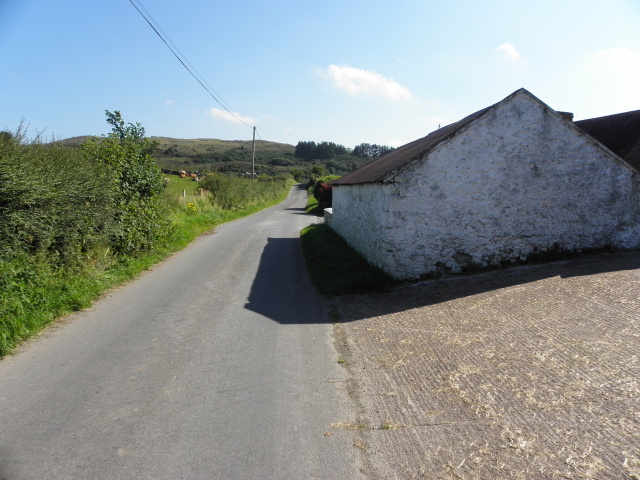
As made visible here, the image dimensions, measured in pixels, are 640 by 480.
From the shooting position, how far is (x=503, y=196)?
10.5 m

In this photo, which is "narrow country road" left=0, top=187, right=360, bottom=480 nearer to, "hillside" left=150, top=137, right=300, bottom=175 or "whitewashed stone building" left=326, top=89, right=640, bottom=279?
"whitewashed stone building" left=326, top=89, right=640, bottom=279

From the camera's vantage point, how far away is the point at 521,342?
19.7ft

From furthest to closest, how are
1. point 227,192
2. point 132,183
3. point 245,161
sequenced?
point 245,161, point 227,192, point 132,183

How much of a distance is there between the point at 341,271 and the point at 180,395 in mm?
6989

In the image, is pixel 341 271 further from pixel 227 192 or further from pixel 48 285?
pixel 227 192

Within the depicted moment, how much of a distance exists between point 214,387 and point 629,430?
4098 mm

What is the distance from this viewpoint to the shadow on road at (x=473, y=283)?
8.58 meters

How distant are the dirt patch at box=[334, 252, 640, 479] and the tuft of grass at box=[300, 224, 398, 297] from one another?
3.69ft

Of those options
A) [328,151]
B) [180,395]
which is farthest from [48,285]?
[328,151]

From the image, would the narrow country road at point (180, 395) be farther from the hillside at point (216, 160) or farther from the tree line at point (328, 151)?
the tree line at point (328, 151)

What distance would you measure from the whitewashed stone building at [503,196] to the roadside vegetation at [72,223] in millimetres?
6627

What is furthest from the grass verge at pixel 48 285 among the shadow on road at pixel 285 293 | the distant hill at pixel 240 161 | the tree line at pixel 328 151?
the tree line at pixel 328 151

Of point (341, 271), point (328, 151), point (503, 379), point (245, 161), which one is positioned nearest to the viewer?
point (503, 379)

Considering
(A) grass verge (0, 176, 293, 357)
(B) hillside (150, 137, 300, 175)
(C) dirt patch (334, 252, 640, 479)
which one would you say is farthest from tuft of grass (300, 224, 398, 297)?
(B) hillside (150, 137, 300, 175)
